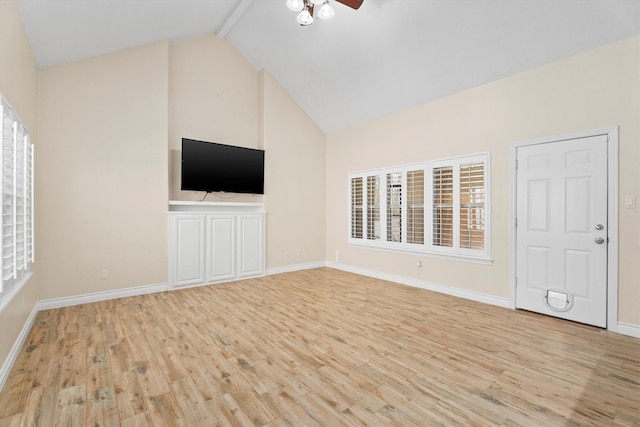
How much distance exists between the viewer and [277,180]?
18.9ft

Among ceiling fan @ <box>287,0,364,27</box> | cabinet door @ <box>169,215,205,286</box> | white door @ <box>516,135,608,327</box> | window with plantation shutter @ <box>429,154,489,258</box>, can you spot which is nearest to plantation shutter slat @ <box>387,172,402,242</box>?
window with plantation shutter @ <box>429,154,489,258</box>

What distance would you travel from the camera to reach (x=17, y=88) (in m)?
2.62

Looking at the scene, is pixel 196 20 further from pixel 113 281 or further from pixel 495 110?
pixel 495 110

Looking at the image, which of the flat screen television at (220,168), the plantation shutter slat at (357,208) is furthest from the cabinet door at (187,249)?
Answer: the plantation shutter slat at (357,208)

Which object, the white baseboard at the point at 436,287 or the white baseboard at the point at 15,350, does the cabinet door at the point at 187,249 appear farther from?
the white baseboard at the point at 436,287

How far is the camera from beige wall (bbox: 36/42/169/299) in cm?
369

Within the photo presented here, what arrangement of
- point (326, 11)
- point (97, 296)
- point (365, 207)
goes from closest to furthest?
point (326, 11) → point (97, 296) → point (365, 207)

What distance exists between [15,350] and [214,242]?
2.64 meters

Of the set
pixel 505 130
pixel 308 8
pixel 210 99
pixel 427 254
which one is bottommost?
pixel 427 254

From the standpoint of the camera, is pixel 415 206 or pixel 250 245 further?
pixel 250 245

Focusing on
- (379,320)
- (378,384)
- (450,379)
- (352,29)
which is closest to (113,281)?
(379,320)

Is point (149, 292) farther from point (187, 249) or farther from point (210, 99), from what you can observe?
point (210, 99)

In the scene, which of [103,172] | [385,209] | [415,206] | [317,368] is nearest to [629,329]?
[415,206]

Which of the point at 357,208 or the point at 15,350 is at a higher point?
the point at 357,208
